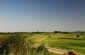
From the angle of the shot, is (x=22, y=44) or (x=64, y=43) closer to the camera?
(x=22, y=44)

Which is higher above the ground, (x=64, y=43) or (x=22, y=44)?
(x=22, y=44)

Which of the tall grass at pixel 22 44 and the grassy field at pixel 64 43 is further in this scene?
the grassy field at pixel 64 43

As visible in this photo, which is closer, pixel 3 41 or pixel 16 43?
pixel 16 43

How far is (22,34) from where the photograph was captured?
27375 mm

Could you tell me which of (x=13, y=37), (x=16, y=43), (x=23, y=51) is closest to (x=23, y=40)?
(x=16, y=43)

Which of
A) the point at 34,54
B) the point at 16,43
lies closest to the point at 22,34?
the point at 16,43

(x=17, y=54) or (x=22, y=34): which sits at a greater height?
(x=22, y=34)

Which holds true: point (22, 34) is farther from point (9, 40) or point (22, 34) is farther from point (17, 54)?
point (17, 54)

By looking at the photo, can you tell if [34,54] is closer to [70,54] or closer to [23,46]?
[23,46]

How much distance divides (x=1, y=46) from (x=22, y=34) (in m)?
3.33

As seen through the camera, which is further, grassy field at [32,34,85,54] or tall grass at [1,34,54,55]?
grassy field at [32,34,85,54]

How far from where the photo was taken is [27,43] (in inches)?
925

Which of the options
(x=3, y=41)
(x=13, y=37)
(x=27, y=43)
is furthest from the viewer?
(x=3, y=41)

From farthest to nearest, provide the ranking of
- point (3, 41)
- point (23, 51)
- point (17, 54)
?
point (3, 41), point (23, 51), point (17, 54)
